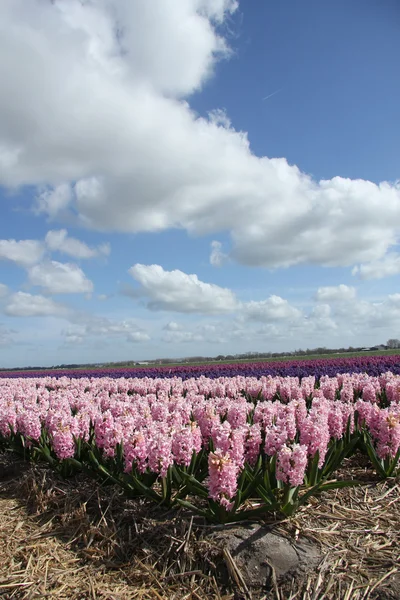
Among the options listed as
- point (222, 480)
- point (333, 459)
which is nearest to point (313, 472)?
point (333, 459)

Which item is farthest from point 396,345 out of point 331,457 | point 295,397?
point 331,457

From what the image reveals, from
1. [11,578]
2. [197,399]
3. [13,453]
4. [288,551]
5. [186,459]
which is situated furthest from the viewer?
[197,399]

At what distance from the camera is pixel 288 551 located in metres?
3.31

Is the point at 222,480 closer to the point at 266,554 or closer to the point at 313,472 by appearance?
the point at 266,554

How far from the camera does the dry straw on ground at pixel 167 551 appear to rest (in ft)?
10.3

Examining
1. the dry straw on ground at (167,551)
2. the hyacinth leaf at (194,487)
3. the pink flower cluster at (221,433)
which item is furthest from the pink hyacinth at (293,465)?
the hyacinth leaf at (194,487)

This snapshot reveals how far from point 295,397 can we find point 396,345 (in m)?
78.3

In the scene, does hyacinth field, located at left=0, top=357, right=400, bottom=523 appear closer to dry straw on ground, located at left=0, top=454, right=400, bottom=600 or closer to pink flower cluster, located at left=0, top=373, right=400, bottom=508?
pink flower cluster, located at left=0, top=373, right=400, bottom=508

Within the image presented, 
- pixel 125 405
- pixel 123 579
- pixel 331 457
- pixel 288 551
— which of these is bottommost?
pixel 123 579

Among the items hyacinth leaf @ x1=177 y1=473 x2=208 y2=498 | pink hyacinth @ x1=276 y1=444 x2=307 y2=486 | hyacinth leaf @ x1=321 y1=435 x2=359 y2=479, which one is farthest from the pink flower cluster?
hyacinth leaf @ x1=177 y1=473 x2=208 y2=498

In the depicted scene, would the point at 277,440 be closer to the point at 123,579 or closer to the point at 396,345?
the point at 123,579

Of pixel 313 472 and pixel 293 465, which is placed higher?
pixel 293 465

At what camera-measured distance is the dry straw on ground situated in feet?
10.3

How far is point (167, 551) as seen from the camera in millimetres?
3523
